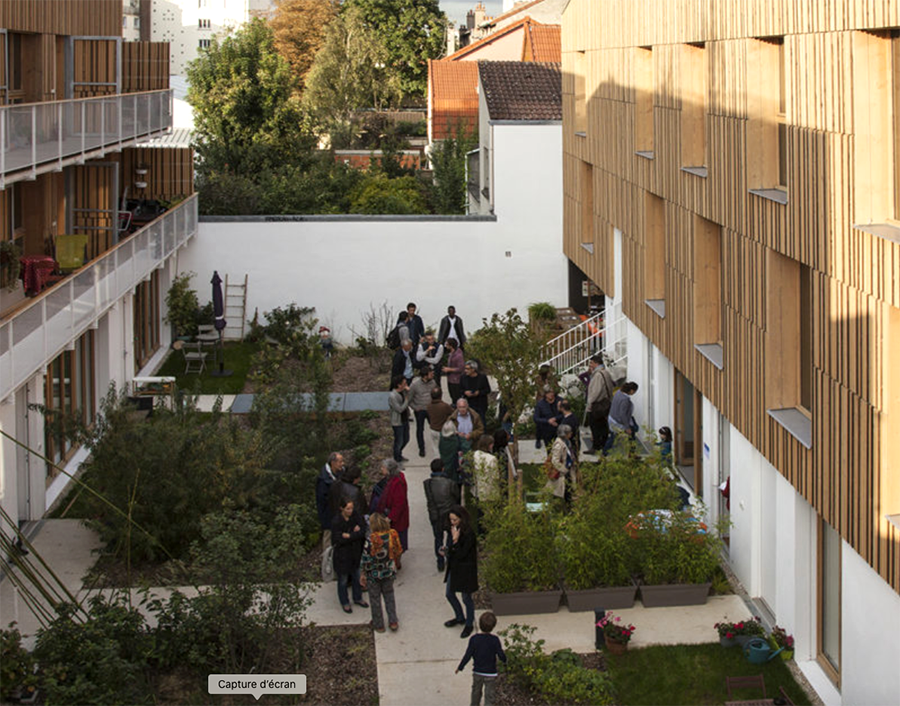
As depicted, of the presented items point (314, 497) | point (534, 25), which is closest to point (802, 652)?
point (314, 497)

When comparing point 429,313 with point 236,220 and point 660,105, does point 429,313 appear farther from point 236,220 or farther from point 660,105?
point 660,105

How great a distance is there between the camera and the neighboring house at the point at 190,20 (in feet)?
343

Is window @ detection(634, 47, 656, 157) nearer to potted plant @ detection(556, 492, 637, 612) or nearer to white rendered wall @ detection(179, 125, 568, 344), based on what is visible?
potted plant @ detection(556, 492, 637, 612)

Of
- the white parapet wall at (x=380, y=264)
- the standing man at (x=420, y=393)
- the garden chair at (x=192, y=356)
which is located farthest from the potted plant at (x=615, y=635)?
the white parapet wall at (x=380, y=264)

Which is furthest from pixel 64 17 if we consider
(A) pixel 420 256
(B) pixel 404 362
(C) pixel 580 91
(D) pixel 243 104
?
(D) pixel 243 104

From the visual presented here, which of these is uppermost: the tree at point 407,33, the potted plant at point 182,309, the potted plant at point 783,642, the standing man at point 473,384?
the tree at point 407,33

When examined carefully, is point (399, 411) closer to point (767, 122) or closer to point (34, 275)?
point (34, 275)

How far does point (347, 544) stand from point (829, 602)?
16.3ft

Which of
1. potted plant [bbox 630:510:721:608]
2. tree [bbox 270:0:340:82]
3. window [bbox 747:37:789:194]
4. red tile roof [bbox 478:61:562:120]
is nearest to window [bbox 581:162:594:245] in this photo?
red tile roof [bbox 478:61:562:120]

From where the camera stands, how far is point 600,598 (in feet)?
45.9

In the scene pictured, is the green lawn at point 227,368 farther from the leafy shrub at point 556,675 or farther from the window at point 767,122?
the window at point 767,122

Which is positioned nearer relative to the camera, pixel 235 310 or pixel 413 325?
pixel 413 325

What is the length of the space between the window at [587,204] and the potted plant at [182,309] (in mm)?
8632

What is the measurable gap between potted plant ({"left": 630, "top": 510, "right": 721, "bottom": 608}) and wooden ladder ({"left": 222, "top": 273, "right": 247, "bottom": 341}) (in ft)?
55.4
